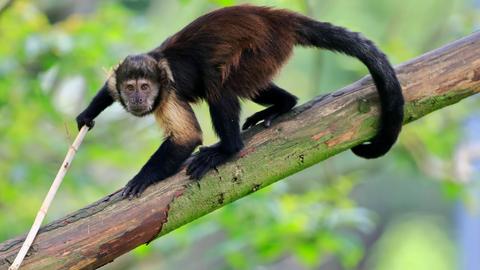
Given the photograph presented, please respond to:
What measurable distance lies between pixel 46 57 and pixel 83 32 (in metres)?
0.38

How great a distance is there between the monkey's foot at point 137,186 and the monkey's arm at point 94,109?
0.69 metres

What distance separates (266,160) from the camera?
4445 mm

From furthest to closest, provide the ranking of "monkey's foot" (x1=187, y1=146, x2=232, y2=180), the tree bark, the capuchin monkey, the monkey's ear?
the monkey's ear < the capuchin monkey < "monkey's foot" (x1=187, y1=146, x2=232, y2=180) < the tree bark

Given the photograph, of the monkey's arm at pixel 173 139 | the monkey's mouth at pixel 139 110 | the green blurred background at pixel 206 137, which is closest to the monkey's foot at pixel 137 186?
the monkey's arm at pixel 173 139

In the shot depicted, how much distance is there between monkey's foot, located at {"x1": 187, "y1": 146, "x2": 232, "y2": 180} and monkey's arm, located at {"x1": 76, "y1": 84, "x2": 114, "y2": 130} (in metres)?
0.80

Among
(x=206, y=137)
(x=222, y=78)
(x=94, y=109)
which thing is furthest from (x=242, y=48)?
(x=206, y=137)

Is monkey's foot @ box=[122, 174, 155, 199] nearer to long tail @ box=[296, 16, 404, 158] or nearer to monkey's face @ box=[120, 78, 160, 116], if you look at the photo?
monkey's face @ box=[120, 78, 160, 116]

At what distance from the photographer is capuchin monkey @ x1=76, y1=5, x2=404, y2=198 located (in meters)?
4.60

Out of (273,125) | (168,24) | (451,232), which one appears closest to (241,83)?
(273,125)

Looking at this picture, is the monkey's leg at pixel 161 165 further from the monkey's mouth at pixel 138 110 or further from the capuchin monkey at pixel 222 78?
the monkey's mouth at pixel 138 110

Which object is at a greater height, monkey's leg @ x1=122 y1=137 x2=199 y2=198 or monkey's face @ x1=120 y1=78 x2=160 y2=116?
monkey's face @ x1=120 y1=78 x2=160 y2=116

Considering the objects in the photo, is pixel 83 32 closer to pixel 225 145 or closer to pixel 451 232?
pixel 225 145

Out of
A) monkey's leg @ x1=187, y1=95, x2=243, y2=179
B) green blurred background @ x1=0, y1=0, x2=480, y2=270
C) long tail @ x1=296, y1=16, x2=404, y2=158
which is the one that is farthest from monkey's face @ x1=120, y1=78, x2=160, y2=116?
long tail @ x1=296, y1=16, x2=404, y2=158

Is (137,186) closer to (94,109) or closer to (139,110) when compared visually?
(139,110)
